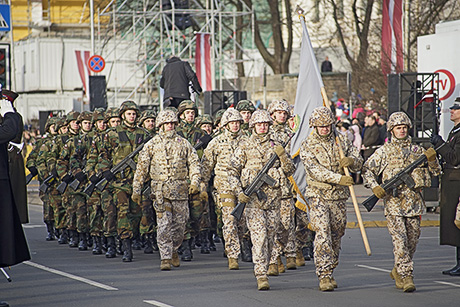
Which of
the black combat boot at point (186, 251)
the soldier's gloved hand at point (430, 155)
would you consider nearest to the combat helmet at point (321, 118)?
the soldier's gloved hand at point (430, 155)

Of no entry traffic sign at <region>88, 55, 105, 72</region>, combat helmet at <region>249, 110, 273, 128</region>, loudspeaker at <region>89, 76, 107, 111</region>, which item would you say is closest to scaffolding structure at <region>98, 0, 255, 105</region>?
no entry traffic sign at <region>88, 55, 105, 72</region>

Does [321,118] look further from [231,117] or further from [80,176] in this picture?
[80,176]

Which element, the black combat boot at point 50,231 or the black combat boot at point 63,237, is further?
the black combat boot at point 50,231

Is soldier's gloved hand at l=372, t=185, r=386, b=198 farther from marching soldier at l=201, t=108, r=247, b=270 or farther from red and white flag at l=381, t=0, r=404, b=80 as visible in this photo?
red and white flag at l=381, t=0, r=404, b=80

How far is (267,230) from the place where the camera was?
10781 millimetres

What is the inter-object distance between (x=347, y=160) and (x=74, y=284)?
11.6 feet

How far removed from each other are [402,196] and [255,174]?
1.77m

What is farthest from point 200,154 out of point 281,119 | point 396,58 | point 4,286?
point 396,58

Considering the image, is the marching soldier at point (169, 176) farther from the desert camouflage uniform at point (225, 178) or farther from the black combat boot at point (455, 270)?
the black combat boot at point (455, 270)

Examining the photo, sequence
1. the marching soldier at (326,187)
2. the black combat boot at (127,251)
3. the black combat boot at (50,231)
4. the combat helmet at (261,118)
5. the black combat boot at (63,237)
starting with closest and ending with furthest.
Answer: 1. the marching soldier at (326,187)
2. the combat helmet at (261,118)
3. the black combat boot at (127,251)
4. the black combat boot at (63,237)
5. the black combat boot at (50,231)

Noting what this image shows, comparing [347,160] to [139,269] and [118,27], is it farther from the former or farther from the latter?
[118,27]

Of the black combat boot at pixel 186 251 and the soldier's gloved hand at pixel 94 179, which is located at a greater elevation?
the soldier's gloved hand at pixel 94 179

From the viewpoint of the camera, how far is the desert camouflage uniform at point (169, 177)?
40.3 ft

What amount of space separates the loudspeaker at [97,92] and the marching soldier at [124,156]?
708 cm
